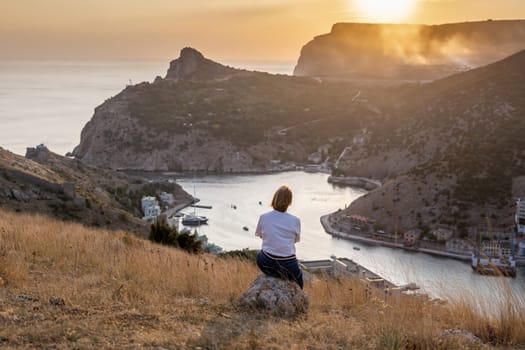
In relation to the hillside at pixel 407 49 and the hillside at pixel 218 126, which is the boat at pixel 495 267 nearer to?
the hillside at pixel 218 126

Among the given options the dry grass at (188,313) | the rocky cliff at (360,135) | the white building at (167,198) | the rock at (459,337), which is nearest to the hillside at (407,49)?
the rocky cliff at (360,135)

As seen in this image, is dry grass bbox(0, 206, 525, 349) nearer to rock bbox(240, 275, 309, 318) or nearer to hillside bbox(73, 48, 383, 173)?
rock bbox(240, 275, 309, 318)

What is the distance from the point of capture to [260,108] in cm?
8594

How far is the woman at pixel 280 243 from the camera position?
171 inches

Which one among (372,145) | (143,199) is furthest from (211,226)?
(372,145)

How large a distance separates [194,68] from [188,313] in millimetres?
118046

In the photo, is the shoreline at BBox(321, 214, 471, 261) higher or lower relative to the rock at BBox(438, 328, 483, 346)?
lower

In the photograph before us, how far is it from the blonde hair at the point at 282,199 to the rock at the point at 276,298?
1.76 feet

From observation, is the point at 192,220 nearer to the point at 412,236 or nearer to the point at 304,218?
the point at 304,218

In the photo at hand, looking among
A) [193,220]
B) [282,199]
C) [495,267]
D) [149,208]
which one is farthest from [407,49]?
[495,267]

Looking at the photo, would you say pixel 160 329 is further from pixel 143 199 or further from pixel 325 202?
pixel 325 202

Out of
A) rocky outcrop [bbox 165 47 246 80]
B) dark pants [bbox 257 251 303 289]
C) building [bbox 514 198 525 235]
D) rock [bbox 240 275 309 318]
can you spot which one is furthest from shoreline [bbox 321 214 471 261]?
rocky outcrop [bbox 165 47 246 80]

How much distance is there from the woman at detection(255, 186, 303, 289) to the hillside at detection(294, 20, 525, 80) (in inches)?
5452

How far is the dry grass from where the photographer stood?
335 centimetres
